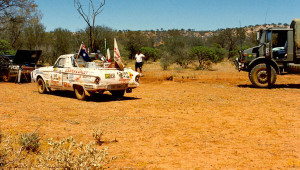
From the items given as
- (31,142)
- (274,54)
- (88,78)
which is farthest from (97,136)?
(274,54)

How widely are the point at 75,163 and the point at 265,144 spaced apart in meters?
3.66

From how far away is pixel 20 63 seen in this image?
60.8 ft

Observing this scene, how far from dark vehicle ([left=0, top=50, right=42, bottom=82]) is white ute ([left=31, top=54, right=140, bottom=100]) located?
5814 mm

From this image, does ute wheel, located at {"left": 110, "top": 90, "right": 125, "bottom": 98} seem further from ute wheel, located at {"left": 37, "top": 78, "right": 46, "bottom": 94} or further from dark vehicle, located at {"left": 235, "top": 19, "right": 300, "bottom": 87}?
dark vehicle, located at {"left": 235, "top": 19, "right": 300, "bottom": 87}

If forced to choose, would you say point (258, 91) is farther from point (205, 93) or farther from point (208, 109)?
point (208, 109)

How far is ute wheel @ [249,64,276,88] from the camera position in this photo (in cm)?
1478

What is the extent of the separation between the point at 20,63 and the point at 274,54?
13.5m

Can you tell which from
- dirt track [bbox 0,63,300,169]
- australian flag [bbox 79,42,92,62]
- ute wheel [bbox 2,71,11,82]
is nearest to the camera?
dirt track [bbox 0,63,300,169]

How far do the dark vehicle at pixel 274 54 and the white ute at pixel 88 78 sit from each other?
615 centimetres

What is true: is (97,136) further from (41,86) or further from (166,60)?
(166,60)

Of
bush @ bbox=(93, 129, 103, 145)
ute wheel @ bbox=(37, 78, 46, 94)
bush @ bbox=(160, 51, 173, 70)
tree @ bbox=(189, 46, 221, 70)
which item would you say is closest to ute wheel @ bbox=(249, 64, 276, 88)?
ute wheel @ bbox=(37, 78, 46, 94)

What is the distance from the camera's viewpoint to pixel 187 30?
105688 millimetres

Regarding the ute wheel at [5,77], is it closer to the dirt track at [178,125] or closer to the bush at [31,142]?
the dirt track at [178,125]

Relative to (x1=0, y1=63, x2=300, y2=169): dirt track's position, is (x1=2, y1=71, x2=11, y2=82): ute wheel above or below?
above
